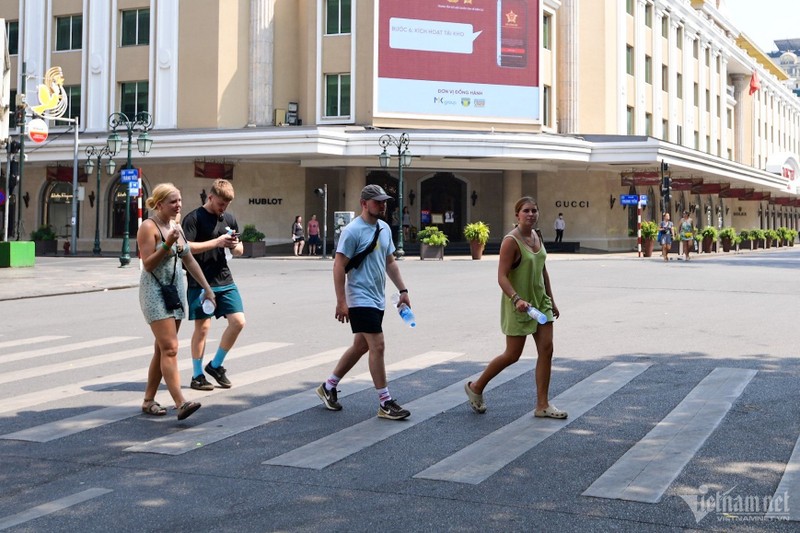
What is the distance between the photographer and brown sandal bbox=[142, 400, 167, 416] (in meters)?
7.34

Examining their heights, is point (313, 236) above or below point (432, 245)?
above

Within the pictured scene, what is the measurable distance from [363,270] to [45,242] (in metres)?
37.7

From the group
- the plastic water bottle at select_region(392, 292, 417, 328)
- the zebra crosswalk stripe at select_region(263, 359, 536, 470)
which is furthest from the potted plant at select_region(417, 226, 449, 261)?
the plastic water bottle at select_region(392, 292, 417, 328)

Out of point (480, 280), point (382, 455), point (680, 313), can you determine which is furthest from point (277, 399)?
point (480, 280)

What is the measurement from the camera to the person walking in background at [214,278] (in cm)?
823

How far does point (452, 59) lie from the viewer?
40.9 m

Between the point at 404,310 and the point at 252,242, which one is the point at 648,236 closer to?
the point at 252,242

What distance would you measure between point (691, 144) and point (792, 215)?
42897mm

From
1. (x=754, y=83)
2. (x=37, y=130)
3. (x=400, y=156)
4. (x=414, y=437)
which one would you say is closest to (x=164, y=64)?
(x=37, y=130)

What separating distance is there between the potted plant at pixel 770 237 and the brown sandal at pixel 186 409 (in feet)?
172

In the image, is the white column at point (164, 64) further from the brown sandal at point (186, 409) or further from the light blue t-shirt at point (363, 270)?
the brown sandal at point (186, 409)

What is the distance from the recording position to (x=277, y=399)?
26.3 ft

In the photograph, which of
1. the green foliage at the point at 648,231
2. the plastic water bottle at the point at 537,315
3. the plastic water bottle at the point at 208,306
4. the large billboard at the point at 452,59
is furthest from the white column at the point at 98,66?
the plastic water bottle at the point at 537,315

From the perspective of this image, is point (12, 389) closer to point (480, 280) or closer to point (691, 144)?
point (480, 280)
